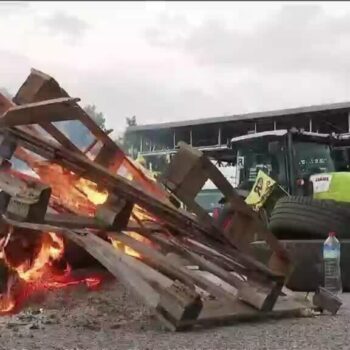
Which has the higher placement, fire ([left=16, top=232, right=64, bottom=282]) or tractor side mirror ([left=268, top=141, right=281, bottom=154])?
tractor side mirror ([left=268, top=141, right=281, bottom=154])

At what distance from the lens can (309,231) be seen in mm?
8289

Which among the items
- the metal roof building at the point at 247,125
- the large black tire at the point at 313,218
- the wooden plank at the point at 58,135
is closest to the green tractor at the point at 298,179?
the large black tire at the point at 313,218

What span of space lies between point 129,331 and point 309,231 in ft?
12.7

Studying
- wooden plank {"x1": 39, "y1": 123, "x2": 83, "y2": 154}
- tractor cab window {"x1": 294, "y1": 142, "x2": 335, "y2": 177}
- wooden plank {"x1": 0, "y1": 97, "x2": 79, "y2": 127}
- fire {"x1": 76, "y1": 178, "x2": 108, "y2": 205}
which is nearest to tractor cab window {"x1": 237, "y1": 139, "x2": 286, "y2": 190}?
tractor cab window {"x1": 294, "y1": 142, "x2": 335, "y2": 177}

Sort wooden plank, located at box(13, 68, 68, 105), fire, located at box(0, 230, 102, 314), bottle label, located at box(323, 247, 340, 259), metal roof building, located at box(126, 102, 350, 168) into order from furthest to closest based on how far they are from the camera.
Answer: metal roof building, located at box(126, 102, 350, 168), bottle label, located at box(323, 247, 340, 259), fire, located at box(0, 230, 102, 314), wooden plank, located at box(13, 68, 68, 105)

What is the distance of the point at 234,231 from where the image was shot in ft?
19.1

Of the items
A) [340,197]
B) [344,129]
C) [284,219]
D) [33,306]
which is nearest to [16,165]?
[33,306]

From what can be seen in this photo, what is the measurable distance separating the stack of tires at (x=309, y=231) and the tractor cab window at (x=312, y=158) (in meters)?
3.32

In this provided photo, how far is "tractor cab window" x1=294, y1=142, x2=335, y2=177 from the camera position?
38.9ft

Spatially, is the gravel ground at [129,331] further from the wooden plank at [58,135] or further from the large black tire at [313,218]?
the large black tire at [313,218]

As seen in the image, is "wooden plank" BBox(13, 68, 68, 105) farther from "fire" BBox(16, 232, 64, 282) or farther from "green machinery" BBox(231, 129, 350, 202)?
"green machinery" BBox(231, 129, 350, 202)

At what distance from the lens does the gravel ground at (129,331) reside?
450 cm

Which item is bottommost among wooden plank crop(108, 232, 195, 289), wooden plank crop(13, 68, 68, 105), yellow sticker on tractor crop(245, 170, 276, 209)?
wooden plank crop(108, 232, 195, 289)

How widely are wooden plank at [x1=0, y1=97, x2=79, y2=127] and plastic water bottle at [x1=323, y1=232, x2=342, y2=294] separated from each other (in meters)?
3.62
